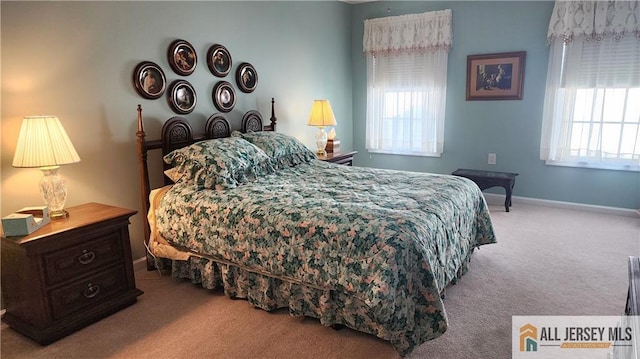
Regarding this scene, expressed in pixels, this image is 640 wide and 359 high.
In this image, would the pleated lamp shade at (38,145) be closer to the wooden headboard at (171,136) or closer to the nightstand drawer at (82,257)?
the nightstand drawer at (82,257)

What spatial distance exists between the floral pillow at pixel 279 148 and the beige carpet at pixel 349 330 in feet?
4.25

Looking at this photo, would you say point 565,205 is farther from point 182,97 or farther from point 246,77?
point 182,97

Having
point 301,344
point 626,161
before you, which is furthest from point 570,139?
point 301,344

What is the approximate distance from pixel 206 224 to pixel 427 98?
3633mm

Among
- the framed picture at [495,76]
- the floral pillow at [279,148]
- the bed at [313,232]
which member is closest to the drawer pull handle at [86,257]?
the bed at [313,232]

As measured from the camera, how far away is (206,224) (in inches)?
105

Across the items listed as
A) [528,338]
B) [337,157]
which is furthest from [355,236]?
[337,157]

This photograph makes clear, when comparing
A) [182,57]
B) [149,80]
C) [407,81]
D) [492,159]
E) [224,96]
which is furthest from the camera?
[407,81]

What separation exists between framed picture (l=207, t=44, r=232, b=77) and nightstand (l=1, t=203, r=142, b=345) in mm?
1663

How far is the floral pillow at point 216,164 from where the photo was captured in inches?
115

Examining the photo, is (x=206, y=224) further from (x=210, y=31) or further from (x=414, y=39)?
(x=414, y=39)

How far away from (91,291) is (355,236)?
1.65 meters

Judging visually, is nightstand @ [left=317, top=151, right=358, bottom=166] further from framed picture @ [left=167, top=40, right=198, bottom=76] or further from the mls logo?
the mls logo

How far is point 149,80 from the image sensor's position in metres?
3.18
